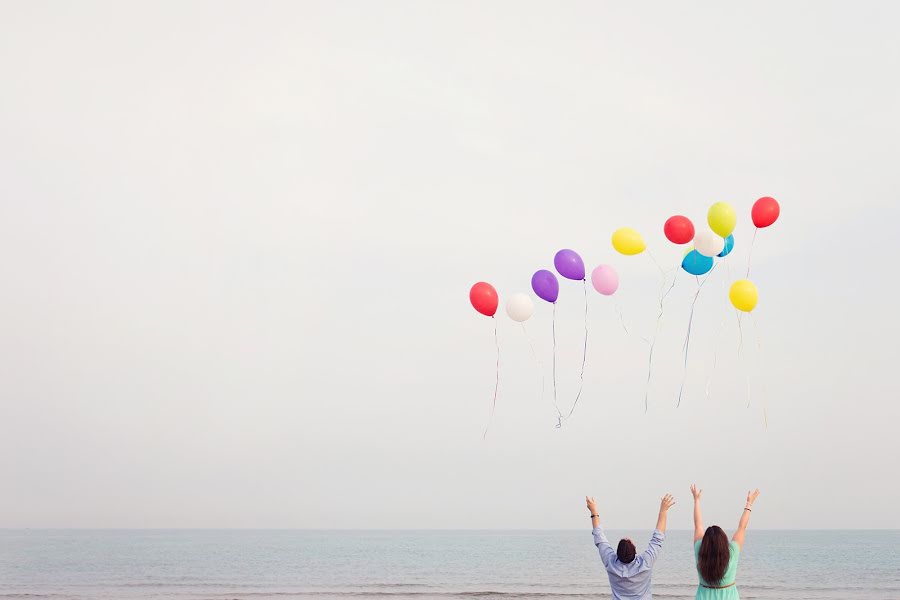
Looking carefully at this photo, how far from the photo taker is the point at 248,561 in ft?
128

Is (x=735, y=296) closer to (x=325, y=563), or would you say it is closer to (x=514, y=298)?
(x=514, y=298)

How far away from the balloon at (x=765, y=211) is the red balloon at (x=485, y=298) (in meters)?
2.98

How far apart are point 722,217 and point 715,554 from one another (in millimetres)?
5052

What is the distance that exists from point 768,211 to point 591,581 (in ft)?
55.7

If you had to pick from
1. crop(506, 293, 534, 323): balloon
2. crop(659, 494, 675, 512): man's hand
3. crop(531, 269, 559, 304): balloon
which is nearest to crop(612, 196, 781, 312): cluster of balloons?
crop(531, 269, 559, 304): balloon

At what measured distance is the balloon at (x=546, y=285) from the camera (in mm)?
9211

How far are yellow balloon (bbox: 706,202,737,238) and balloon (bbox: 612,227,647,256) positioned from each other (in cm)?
90

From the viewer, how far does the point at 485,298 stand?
948 cm

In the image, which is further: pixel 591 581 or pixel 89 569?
pixel 89 569

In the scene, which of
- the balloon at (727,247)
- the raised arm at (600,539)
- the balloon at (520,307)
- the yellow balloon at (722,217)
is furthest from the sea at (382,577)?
the raised arm at (600,539)

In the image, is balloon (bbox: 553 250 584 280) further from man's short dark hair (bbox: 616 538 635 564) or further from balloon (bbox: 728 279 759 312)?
man's short dark hair (bbox: 616 538 635 564)

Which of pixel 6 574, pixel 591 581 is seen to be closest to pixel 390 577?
pixel 591 581

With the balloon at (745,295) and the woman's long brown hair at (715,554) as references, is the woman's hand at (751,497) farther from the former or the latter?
the balloon at (745,295)

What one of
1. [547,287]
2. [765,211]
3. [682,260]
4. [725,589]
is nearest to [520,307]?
[547,287]
